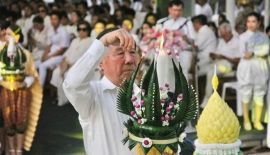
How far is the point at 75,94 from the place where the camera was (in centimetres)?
314

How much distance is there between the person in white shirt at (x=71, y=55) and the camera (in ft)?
32.4

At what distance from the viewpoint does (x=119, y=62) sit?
323 cm

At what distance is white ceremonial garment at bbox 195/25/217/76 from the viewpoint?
376 inches

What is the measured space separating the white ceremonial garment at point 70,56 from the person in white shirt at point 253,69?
2.65 m

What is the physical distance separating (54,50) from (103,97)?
7.44 m

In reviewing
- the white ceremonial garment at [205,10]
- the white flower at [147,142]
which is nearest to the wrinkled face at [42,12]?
the white ceremonial garment at [205,10]

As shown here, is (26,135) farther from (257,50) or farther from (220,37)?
(220,37)

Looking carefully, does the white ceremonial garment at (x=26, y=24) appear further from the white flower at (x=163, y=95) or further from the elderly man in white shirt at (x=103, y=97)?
the white flower at (x=163, y=95)

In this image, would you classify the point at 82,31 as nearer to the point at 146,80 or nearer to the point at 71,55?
the point at 71,55

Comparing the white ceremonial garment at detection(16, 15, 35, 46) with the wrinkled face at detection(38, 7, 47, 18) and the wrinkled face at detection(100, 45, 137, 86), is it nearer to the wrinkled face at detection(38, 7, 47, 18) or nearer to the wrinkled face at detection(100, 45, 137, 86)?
the wrinkled face at detection(38, 7, 47, 18)

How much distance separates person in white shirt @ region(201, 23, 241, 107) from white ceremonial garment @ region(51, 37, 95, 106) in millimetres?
1976

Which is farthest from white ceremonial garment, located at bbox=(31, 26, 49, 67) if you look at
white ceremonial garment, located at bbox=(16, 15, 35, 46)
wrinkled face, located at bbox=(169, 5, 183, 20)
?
wrinkled face, located at bbox=(169, 5, 183, 20)

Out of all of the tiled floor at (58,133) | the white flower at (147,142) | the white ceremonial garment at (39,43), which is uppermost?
the white flower at (147,142)

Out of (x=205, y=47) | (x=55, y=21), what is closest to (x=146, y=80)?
(x=205, y=47)
